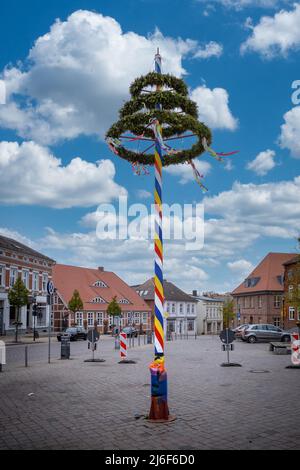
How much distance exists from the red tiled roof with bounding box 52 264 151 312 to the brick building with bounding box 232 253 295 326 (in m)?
15.6

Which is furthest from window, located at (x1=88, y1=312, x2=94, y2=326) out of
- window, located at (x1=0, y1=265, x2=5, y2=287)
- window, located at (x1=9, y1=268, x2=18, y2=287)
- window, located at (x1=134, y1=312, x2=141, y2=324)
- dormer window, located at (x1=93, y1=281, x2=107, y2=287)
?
window, located at (x1=0, y1=265, x2=5, y2=287)

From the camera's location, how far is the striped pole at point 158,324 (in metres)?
7.98

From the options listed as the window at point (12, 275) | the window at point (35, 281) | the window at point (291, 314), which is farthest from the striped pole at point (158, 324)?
the window at point (291, 314)

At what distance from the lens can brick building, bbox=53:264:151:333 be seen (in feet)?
180

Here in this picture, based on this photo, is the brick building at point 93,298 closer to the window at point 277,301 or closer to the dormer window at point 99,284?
the dormer window at point 99,284

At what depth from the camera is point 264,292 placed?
65938 mm

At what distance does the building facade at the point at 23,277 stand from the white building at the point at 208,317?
48546mm

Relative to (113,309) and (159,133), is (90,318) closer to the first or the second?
(113,309)

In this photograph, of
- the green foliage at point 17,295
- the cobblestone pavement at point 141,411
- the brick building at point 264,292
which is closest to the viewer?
the cobblestone pavement at point 141,411

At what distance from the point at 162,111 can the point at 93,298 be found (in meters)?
52.7

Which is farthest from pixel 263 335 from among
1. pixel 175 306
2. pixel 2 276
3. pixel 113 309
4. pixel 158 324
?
pixel 175 306

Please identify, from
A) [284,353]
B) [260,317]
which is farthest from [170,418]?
[260,317]

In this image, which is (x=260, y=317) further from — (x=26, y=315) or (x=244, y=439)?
(x=244, y=439)

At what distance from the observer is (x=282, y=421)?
7938mm
